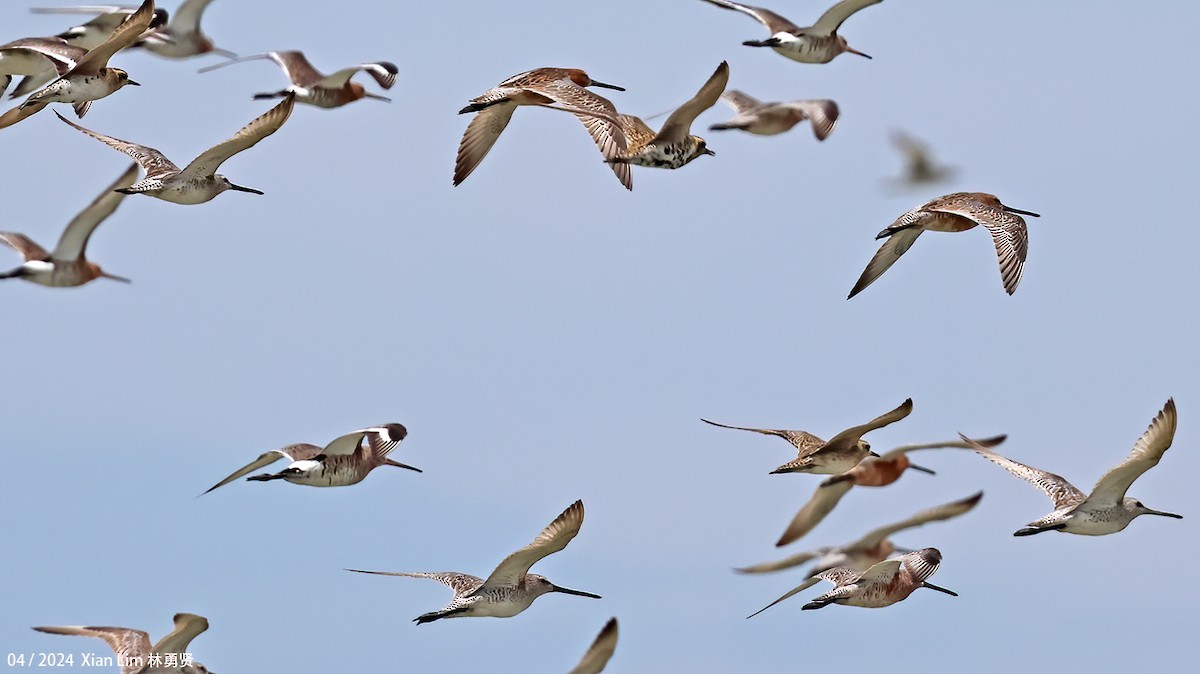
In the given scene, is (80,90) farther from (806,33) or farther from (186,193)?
(806,33)

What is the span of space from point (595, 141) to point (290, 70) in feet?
13.9

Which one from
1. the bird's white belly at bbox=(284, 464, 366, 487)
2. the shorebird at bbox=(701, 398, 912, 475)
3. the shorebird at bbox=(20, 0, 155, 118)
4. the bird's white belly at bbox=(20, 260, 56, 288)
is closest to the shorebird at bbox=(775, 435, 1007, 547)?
the shorebird at bbox=(701, 398, 912, 475)

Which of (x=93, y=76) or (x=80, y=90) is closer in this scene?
(x=80, y=90)

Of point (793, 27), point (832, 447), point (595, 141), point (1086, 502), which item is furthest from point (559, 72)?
point (1086, 502)

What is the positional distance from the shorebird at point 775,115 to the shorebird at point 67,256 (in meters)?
6.38

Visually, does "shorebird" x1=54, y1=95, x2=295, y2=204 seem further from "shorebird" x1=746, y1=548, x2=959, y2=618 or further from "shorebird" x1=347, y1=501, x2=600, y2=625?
"shorebird" x1=746, y1=548, x2=959, y2=618

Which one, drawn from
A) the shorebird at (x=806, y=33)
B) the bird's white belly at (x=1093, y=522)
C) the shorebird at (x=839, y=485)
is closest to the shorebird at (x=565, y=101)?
the shorebird at (x=806, y=33)

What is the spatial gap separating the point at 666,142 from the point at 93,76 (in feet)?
18.7

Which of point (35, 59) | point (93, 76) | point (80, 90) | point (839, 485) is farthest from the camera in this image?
point (35, 59)

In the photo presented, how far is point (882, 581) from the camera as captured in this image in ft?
61.3

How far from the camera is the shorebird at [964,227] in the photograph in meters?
19.5

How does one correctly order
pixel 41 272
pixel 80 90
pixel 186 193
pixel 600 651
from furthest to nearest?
pixel 41 272 → pixel 80 90 → pixel 186 193 → pixel 600 651

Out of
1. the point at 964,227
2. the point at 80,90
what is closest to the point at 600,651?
the point at 964,227

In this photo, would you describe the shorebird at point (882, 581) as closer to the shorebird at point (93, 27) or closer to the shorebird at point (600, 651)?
the shorebird at point (600, 651)
